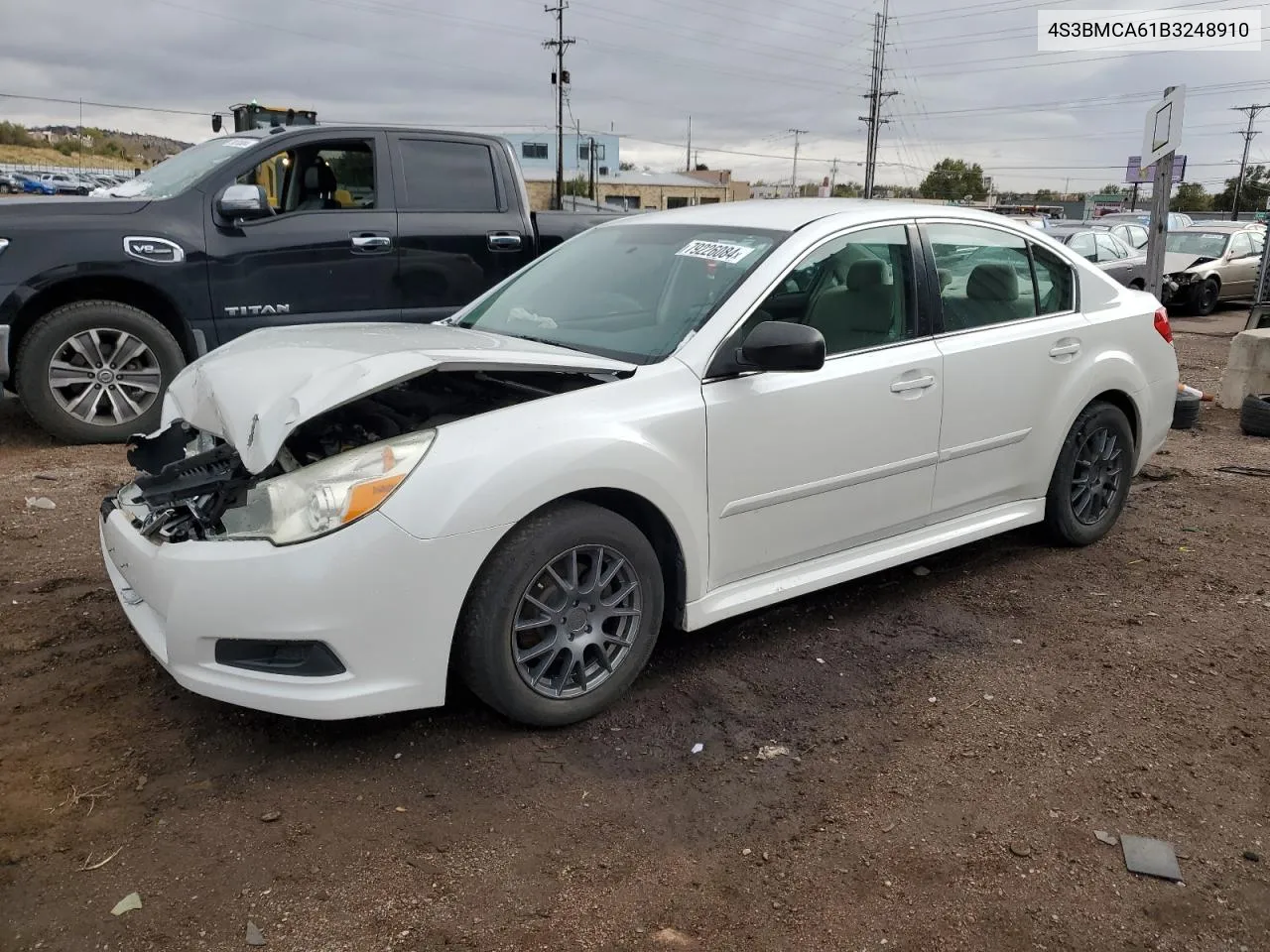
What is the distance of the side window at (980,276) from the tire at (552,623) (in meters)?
1.85

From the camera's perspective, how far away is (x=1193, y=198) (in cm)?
8550

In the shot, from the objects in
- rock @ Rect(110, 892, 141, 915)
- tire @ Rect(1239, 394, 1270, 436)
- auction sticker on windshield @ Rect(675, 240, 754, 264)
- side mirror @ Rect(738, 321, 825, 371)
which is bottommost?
rock @ Rect(110, 892, 141, 915)

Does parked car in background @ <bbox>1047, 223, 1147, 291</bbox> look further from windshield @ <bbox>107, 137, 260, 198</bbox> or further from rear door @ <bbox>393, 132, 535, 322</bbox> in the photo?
windshield @ <bbox>107, 137, 260, 198</bbox>

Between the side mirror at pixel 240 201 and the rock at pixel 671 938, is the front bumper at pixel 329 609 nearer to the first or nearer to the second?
the rock at pixel 671 938

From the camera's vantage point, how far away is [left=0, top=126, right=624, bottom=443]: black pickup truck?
5988 mm

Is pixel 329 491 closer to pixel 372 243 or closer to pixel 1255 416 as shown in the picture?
pixel 372 243

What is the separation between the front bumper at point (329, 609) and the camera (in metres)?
2.70

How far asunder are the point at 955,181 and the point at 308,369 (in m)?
97.3

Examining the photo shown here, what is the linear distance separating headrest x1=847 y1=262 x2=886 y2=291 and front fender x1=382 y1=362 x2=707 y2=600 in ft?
3.19

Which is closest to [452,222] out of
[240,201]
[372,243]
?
[372,243]

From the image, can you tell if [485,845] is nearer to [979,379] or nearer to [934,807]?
[934,807]

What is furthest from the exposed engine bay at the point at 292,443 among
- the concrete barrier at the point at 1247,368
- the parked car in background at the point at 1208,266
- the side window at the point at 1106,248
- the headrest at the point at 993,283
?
the parked car in background at the point at 1208,266

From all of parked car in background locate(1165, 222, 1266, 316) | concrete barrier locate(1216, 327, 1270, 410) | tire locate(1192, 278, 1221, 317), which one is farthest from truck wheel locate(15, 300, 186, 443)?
tire locate(1192, 278, 1221, 317)

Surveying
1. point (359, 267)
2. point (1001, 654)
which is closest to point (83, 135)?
point (359, 267)
